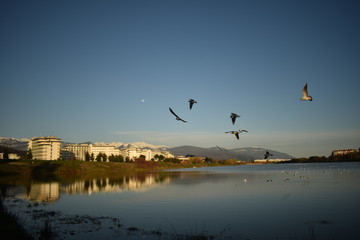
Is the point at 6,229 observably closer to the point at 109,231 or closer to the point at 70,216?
the point at 109,231

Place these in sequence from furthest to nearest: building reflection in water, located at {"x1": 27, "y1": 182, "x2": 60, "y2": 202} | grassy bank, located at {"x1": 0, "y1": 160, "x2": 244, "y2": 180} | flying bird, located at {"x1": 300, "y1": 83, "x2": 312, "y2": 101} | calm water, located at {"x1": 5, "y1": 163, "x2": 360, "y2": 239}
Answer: grassy bank, located at {"x1": 0, "y1": 160, "x2": 244, "y2": 180} → building reflection in water, located at {"x1": 27, "y1": 182, "x2": 60, "y2": 202} → calm water, located at {"x1": 5, "y1": 163, "x2": 360, "y2": 239} → flying bird, located at {"x1": 300, "y1": 83, "x2": 312, "y2": 101}

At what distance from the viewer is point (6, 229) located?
19.0 metres

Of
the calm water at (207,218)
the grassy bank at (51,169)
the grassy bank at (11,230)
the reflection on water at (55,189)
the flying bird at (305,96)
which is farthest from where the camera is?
the grassy bank at (51,169)

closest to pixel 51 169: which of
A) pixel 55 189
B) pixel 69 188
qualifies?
pixel 69 188

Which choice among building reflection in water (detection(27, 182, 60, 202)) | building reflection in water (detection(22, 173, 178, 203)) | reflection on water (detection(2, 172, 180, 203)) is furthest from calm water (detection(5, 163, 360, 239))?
reflection on water (detection(2, 172, 180, 203))

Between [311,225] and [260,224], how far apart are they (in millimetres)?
4197

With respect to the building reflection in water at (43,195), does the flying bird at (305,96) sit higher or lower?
higher

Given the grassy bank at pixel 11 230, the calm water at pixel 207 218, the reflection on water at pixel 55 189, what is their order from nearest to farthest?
the grassy bank at pixel 11 230
the calm water at pixel 207 218
the reflection on water at pixel 55 189

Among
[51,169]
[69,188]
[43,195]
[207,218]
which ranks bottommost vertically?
[207,218]

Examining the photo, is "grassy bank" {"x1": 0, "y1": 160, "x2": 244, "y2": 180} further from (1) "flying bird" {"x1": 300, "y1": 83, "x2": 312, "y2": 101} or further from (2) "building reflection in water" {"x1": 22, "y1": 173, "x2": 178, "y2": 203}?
(1) "flying bird" {"x1": 300, "y1": 83, "x2": 312, "y2": 101}

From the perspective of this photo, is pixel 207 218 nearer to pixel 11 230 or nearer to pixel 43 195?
pixel 11 230

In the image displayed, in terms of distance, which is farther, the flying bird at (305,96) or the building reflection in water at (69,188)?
the building reflection in water at (69,188)

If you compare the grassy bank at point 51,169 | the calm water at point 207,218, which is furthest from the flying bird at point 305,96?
the grassy bank at point 51,169

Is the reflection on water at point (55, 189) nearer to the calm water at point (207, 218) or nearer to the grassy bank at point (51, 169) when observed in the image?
the calm water at point (207, 218)
